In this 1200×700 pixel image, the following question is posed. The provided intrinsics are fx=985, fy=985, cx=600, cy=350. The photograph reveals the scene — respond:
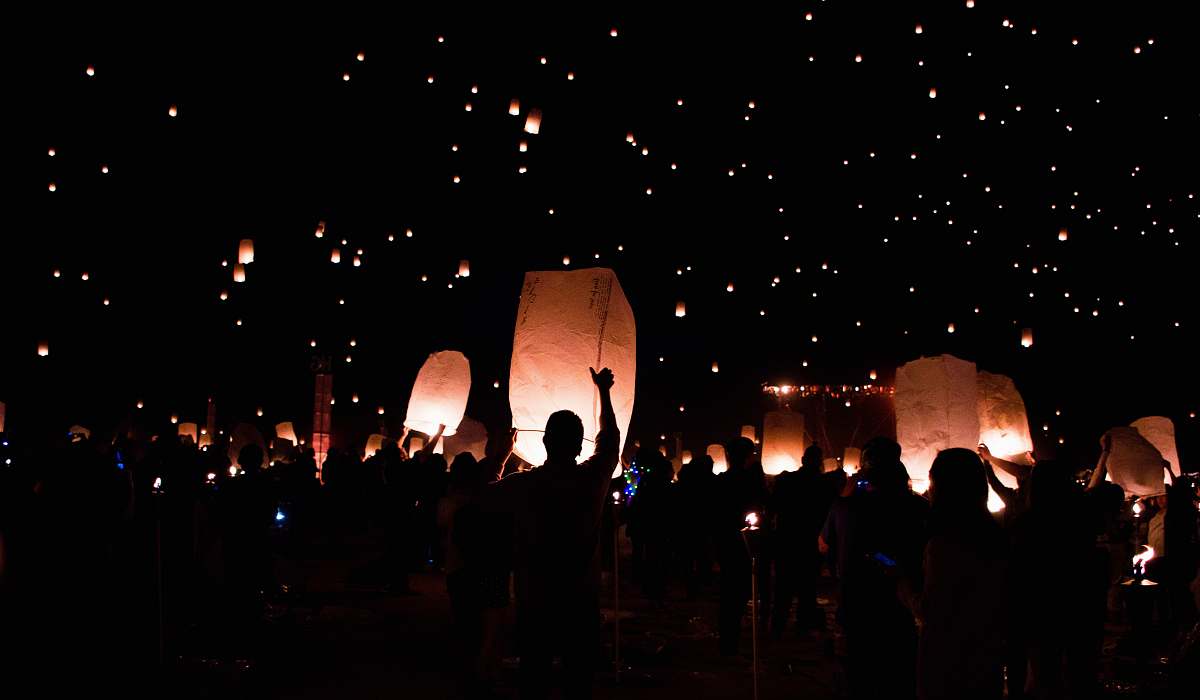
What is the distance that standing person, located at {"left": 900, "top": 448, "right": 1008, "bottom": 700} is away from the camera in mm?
3316

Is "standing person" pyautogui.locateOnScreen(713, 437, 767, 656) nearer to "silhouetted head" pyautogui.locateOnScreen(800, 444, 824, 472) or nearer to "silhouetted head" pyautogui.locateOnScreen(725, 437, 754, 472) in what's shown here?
"silhouetted head" pyautogui.locateOnScreen(725, 437, 754, 472)

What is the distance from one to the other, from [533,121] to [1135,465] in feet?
20.9

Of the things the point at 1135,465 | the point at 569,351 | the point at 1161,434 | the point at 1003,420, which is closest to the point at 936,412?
the point at 1003,420

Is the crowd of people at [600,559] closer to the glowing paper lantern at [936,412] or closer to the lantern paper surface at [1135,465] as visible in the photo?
the lantern paper surface at [1135,465]

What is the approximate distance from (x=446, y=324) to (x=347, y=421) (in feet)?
25.2

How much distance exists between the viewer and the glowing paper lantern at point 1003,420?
8375 millimetres

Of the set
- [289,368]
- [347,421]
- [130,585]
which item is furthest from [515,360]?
[347,421]

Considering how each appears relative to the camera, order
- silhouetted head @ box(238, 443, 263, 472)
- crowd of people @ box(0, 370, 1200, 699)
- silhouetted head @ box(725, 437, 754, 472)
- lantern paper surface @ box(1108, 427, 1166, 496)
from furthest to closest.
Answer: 1. lantern paper surface @ box(1108, 427, 1166, 496)
2. silhouetted head @ box(725, 437, 754, 472)
3. silhouetted head @ box(238, 443, 263, 472)
4. crowd of people @ box(0, 370, 1200, 699)

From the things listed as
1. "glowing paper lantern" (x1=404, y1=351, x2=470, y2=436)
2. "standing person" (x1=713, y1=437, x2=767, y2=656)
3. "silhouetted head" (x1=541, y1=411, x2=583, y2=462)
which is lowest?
"standing person" (x1=713, y1=437, x2=767, y2=656)

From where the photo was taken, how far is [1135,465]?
872cm

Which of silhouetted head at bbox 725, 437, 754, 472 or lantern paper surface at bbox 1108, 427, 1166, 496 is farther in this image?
lantern paper surface at bbox 1108, 427, 1166, 496

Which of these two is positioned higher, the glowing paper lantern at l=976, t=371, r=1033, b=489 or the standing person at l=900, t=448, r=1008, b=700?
the glowing paper lantern at l=976, t=371, r=1033, b=489

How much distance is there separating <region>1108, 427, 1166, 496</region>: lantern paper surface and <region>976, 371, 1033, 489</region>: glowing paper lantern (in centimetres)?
93

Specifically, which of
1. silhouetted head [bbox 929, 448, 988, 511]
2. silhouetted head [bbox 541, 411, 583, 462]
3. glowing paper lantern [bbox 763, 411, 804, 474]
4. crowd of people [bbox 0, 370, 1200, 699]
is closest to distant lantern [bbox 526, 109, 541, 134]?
crowd of people [bbox 0, 370, 1200, 699]
